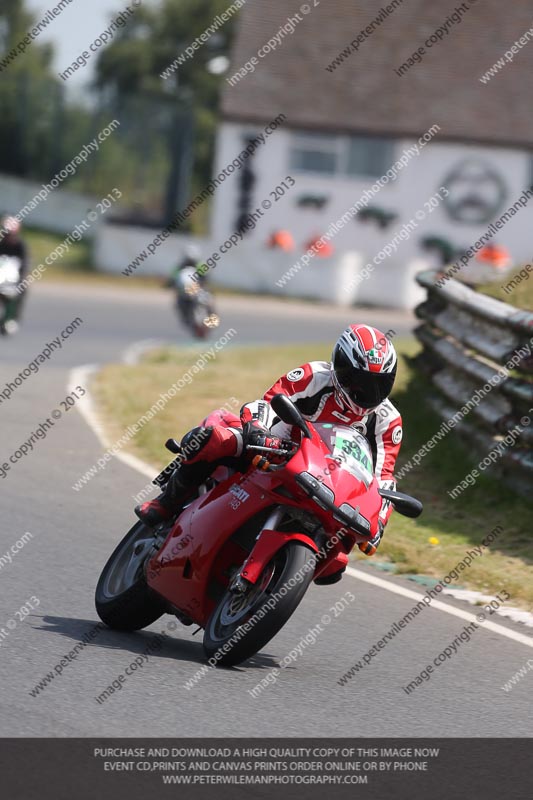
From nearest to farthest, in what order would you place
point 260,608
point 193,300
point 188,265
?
point 260,608 < point 193,300 < point 188,265

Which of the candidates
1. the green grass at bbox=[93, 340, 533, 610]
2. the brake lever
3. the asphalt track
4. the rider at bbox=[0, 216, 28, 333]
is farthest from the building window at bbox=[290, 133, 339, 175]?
the brake lever

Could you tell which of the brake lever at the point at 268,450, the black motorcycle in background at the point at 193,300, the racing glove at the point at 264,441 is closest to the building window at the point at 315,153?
the black motorcycle in background at the point at 193,300

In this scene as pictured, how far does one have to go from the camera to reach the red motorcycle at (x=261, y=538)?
6406 mm

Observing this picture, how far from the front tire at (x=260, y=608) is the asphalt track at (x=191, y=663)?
0.44 ft

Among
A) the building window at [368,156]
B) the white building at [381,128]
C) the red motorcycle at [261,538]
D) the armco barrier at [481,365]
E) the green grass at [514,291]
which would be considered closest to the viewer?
the red motorcycle at [261,538]

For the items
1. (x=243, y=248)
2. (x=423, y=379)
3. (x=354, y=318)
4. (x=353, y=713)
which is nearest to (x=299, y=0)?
(x=243, y=248)

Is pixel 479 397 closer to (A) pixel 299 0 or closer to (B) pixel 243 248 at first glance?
(B) pixel 243 248

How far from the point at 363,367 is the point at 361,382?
8 cm

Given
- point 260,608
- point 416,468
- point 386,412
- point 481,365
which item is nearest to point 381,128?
point 481,365

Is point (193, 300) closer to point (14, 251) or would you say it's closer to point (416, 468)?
point (14, 251)

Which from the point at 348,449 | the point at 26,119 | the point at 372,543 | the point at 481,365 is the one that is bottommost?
the point at 26,119

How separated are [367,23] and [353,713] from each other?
127ft

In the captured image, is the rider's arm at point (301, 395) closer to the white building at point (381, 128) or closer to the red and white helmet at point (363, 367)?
the red and white helmet at point (363, 367)

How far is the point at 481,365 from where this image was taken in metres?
12.4
